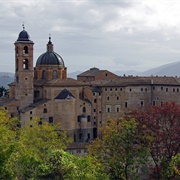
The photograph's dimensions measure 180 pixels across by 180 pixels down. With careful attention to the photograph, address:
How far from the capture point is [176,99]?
2525 inches

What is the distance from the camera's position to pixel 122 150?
36.8 meters

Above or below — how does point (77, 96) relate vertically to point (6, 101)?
above

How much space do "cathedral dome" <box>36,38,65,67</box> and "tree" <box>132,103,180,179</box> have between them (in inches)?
1116

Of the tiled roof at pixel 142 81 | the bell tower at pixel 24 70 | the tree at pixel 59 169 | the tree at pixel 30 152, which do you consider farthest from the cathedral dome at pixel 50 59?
the tree at pixel 59 169

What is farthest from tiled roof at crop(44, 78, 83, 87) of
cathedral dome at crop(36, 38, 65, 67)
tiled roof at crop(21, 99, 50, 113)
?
cathedral dome at crop(36, 38, 65, 67)

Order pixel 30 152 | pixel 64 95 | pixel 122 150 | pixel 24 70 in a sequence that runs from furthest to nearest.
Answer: pixel 24 70 → pixel 64 95 → pixel 122 150 → pixel 30 152

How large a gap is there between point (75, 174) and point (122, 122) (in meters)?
11.2

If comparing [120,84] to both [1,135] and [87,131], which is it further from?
[1,135]

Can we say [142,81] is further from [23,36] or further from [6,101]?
[6,101]

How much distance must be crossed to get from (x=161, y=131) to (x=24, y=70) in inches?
1072

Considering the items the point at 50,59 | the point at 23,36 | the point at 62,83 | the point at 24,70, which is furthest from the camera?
the point at 50,59

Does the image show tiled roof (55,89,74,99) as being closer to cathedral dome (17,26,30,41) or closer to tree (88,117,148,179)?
cathedral dome (17,26,30,41)

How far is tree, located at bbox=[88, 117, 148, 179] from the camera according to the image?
36.0 metres

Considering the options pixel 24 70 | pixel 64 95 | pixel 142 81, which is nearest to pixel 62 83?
pixel 64 95
